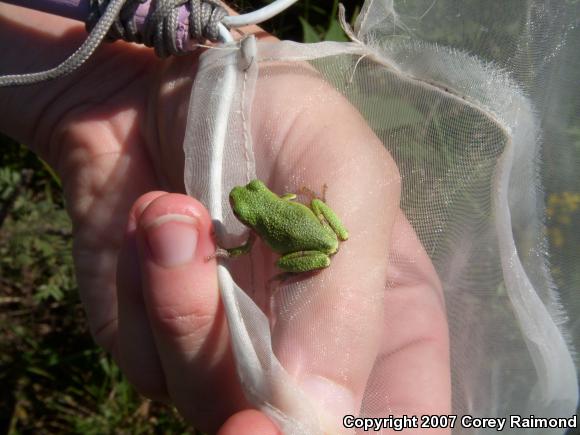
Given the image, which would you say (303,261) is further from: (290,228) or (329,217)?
(290,228)

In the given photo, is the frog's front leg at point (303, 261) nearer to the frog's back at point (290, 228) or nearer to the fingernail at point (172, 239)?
the frog's back at point (290, 228)

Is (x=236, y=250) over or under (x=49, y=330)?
over

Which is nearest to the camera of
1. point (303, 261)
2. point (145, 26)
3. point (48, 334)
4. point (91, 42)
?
point (303, 261)

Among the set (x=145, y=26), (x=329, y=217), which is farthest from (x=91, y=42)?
(x=329, y=217)

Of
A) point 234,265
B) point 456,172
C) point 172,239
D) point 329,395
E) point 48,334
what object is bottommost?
point 48,334

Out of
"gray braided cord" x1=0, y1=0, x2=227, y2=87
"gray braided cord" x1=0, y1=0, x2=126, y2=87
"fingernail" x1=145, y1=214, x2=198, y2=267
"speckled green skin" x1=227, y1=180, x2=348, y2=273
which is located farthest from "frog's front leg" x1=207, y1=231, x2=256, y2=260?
"gray braided cord" x1=0, y1=0, x2=126, y2=87

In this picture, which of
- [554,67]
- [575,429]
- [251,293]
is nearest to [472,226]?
[554,67]

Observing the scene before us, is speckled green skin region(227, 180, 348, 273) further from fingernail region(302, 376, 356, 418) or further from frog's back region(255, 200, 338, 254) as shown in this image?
fingernail region(302, 376, 356, 418)
